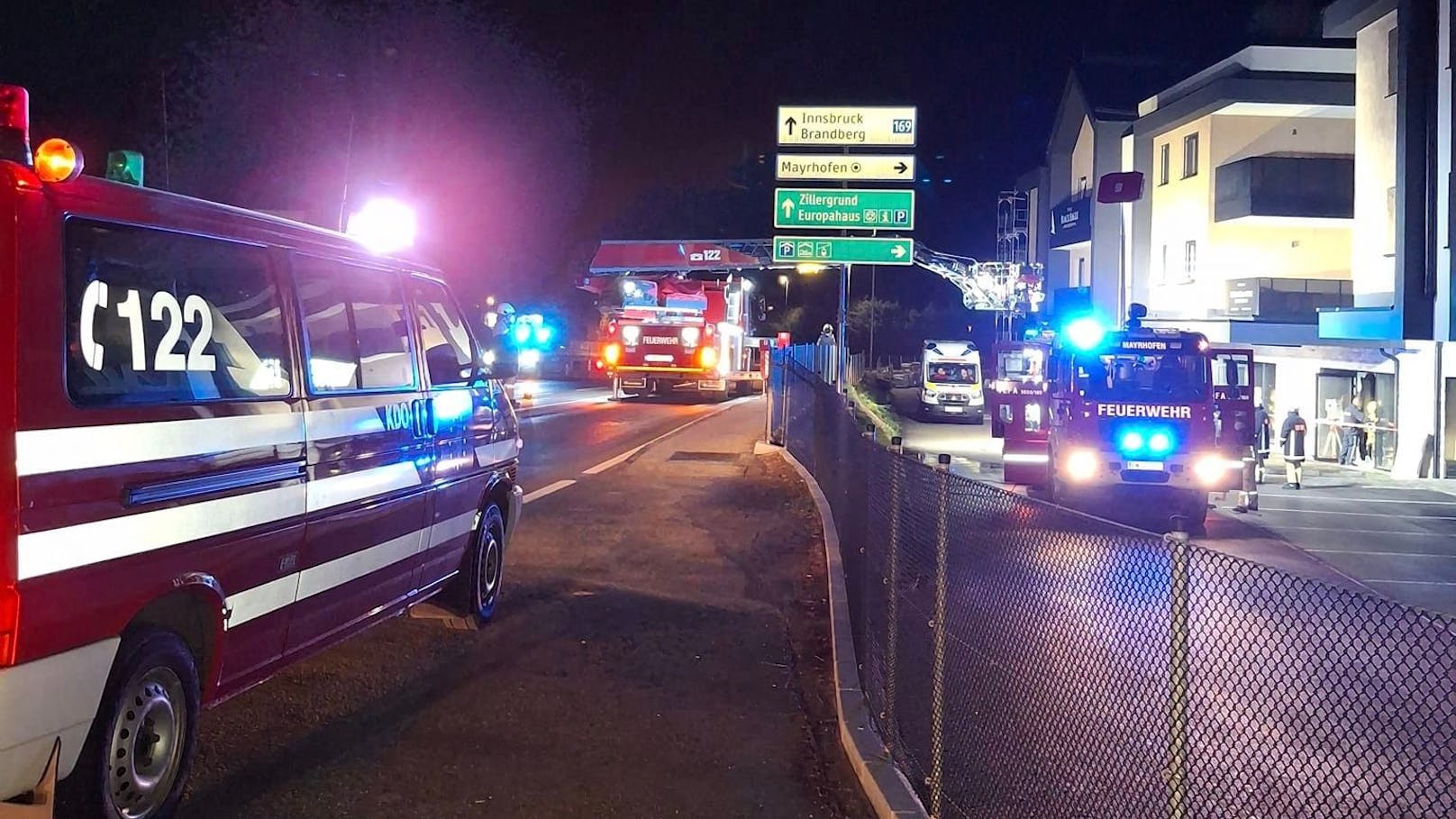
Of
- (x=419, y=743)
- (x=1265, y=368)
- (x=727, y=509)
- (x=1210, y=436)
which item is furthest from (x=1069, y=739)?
(x=1265, y=368)

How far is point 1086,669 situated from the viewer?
423cm

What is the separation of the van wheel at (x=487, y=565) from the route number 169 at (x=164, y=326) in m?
3.22

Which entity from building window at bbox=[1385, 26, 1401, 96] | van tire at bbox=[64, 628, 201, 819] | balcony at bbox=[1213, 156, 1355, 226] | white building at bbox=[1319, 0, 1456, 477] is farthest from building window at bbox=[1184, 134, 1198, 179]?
van tire at bbox=[64, 628, 201, 819]

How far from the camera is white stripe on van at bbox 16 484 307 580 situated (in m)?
3.74

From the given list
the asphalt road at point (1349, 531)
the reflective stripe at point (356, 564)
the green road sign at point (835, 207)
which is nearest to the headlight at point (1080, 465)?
the asphalt road at point (1349, 531)

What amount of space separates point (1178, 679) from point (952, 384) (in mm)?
32870

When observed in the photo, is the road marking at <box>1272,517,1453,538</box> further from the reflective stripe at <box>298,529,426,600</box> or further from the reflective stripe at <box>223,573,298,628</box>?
the reflective stripe at <box>223,573,298,628</box>

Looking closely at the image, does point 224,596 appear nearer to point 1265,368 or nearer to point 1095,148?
point 1265,368

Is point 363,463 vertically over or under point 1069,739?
over

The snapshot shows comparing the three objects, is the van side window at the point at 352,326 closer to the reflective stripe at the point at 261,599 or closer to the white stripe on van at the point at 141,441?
the white stripe on van at the point at 141,441

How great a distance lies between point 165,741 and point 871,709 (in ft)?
10.8

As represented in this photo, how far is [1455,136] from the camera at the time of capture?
19766 millimetres

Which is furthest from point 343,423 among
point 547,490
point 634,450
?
point 634,450

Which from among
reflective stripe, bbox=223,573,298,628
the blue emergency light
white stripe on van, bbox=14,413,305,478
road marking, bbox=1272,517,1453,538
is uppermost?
the blue emergency light
